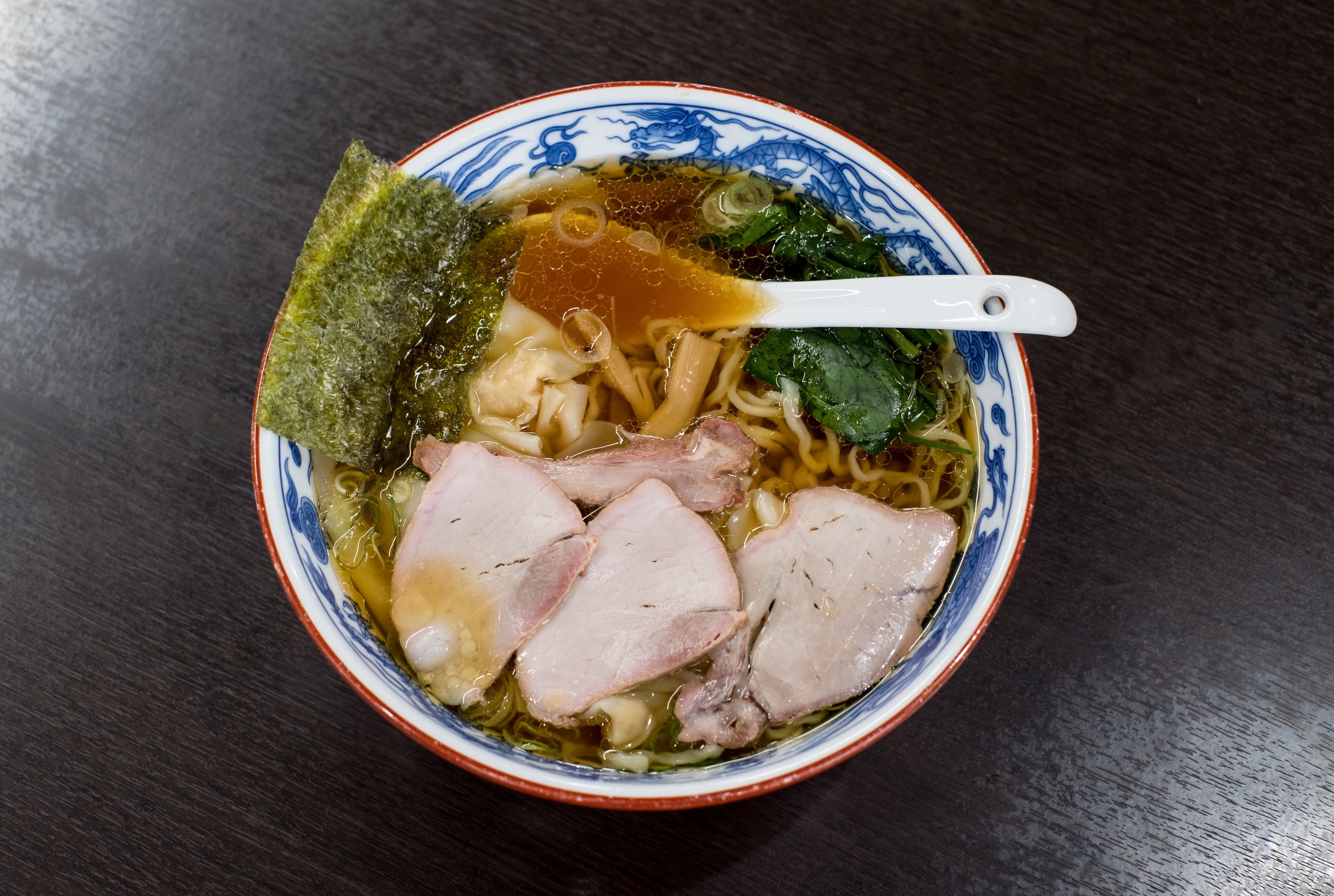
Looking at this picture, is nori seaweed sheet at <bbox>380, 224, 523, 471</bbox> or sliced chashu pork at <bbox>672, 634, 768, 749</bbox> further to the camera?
nori seaweed sheet at <bbox>380, 224, 523, 471</bbox>

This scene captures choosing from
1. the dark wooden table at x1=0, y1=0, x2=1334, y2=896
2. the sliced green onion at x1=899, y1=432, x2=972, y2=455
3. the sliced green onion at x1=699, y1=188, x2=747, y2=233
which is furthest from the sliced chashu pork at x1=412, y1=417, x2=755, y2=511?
the dark wooden table at x1=0, y1=0, x2=1334, y2=896

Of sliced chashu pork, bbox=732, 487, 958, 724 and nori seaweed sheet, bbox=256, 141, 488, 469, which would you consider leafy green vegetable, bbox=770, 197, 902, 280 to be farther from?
nori seaweed sheet, bbox=256, 141, 488, 469

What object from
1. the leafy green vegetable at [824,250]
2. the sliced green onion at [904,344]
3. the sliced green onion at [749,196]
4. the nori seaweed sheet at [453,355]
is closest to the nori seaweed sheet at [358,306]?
the nori seaweed sheet at [453,355]

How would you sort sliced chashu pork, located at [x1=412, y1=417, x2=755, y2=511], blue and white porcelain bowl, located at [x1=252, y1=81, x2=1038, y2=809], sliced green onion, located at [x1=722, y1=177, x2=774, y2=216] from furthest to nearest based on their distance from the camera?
sliced green onion, located at [x1=722, y1=177, x2=774, y2=216] < sliced chashu pork, located at [x1=412, y1=417, x2=755, y2=511] < blue and white porcelain bowl, located at [x1=252, y1=81, x2=1038, y2=809]

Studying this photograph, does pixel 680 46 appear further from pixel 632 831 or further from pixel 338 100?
pixel 632 831

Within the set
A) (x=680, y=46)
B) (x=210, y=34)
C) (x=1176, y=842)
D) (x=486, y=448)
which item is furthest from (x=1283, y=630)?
(x=210, y=34)

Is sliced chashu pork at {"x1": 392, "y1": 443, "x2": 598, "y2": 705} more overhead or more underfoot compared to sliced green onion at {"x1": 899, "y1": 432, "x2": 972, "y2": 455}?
more underfoot
